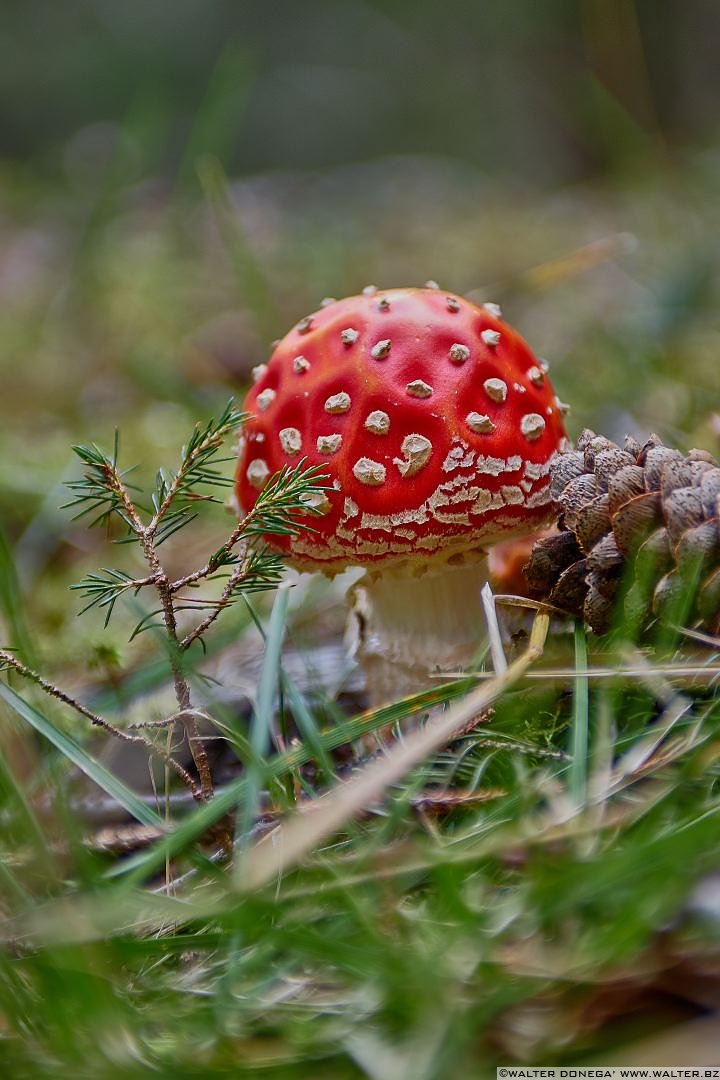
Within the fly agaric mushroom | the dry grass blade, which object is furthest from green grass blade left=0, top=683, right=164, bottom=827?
the fly agaric mushroom

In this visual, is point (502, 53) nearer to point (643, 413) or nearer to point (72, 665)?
point (643, 413)

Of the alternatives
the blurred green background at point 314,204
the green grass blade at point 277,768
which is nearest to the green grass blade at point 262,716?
the green grass blade at point 277,768

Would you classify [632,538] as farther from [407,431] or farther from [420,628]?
[420,628]

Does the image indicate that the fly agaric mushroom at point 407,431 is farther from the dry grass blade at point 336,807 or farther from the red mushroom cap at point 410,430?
the dry grass blade at point 336,807

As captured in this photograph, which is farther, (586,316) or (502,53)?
(502,53)

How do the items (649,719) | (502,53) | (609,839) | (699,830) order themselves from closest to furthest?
(699,830), (609,839), (649,719), (502,53)

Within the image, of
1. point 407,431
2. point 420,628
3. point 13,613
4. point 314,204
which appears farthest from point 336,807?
point 314,204

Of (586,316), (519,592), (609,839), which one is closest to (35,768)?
(609,839)

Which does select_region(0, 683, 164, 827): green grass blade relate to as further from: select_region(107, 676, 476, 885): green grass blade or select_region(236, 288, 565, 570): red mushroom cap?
select_region(236, 288, 565, 570): red mushroom cap
